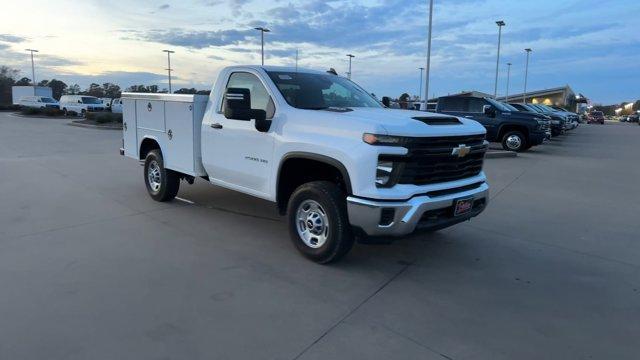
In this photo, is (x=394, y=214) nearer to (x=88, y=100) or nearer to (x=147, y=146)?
(x=147, y=146)

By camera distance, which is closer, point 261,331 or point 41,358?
point 41,358

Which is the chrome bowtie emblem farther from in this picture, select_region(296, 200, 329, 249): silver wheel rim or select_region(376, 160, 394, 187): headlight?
select_region(296, 200, 329, 249): silver wheel rim

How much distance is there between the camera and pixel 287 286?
443 cm

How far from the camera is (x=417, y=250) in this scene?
5547 millimetres

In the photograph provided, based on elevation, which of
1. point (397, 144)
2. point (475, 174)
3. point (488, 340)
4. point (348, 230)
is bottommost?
point (488, 340)

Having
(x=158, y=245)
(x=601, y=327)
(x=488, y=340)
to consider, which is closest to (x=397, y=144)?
(x=488, y=340)

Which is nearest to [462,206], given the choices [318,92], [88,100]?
[318,92]

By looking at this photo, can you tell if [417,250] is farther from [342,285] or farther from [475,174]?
[342,285]

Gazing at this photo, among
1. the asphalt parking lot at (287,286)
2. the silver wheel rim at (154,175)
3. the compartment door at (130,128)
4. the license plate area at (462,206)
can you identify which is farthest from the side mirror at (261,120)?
the compartment door at (130,128)

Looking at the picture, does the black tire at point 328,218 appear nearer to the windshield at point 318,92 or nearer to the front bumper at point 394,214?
the front bumper at point 394,214

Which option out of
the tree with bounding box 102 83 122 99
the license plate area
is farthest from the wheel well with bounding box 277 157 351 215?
the tree with bounding box 102 83 122 99

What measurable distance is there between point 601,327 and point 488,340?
995mm

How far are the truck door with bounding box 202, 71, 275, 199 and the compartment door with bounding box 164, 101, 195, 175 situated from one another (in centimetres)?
28

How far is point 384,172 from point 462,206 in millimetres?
1033
